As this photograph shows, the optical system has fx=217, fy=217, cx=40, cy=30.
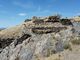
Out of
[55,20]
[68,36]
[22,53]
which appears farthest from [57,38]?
[55,20]

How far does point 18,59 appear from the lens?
14984 mm

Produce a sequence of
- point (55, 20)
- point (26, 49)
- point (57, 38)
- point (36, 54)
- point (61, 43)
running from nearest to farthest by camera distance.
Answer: point (36, 54), point (26, 49), point (61, 43), point (57, 38), point (55, 20)

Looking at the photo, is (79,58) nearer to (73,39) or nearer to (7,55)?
(73,39)

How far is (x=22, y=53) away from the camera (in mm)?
15555

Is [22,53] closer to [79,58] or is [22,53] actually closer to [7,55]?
[7,55]

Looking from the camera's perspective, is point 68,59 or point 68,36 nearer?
point 68,59

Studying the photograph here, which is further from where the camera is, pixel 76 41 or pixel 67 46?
pixel 76 41

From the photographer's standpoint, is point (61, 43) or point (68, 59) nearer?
point (68, 59)

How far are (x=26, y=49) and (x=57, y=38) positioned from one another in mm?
3583

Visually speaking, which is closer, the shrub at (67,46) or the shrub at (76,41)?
the shrub at (67,46)

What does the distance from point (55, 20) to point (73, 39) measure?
1326 inches

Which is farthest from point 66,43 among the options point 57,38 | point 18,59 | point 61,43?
point 18,59

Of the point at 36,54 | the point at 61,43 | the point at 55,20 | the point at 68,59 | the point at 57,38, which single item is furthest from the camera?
the point at 55,20

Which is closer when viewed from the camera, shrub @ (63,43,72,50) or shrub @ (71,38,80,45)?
shrub @ (63,43,72,50)
